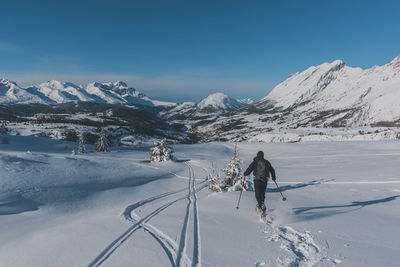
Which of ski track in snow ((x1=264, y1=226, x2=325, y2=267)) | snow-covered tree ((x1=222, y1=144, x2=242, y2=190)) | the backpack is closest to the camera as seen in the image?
ski track in snow ((x1=264, y1=226, x2=325, y2=267))

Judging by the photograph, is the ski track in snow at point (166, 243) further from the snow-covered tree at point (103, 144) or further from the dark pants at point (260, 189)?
the snow-covered tree at point (103, 144)

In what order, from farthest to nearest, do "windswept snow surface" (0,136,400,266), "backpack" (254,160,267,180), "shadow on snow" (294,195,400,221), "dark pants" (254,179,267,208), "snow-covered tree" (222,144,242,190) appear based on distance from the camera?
1. "snow-covered tree" (222,144,242,190)
2. "backpack" (254,160,267,180)
3. "dark pants" (254,179,267,208)
4. "shadow on snow" (294,195,400,221)
5. "windswept snow surface" (0,136,400,266)

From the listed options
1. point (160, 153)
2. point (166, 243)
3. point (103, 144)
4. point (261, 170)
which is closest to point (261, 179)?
point (261, 170)

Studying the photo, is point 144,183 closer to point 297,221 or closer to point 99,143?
point 297,221

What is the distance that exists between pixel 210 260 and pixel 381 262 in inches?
148

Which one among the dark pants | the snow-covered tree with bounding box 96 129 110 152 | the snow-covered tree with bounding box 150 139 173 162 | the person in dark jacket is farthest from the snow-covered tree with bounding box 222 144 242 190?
the snow-covered tree with bounding box 96 129 110 152

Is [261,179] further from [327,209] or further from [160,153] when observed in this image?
[160,153]

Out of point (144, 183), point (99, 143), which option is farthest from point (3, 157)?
point (99, 143)

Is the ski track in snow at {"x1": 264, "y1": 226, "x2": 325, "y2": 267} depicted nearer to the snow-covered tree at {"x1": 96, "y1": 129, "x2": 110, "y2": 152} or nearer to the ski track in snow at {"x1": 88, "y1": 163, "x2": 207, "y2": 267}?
the ski track in snow at {"x1": 88, "y1": 163, "x2": 207, "y2": 267}

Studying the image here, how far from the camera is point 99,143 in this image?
58.1 meters

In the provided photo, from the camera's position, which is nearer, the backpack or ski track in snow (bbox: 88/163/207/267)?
ski track in snow (bbox: 88/163/207/267)

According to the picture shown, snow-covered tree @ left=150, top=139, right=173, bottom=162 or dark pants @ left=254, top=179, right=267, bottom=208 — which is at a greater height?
dark pants @ left=254, top=179, right=267, bottom=208

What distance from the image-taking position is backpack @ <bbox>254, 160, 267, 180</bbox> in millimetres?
8789

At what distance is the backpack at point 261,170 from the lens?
8.79 metres
